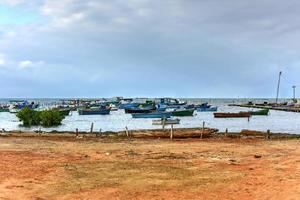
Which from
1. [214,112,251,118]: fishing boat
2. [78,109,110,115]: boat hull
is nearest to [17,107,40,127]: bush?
[214,112,251,118]: fishing boat

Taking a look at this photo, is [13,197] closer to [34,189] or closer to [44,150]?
[34,189]

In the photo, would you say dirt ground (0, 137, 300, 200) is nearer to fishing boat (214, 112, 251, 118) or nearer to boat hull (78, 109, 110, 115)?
fishing boat (214, 112, 251, 118)

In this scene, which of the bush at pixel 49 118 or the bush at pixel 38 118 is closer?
the bush at pixel 49 118

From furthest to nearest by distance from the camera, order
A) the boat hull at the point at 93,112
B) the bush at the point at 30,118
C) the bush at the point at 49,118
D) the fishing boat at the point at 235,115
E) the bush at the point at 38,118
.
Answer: the boat hull at the point at 93,112 < the fishing boat at the point at 235,115 < the bush at the point at 30,118 < the bush at the point at 38,118 < the bush at the point at 49,118

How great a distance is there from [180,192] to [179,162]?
6.67 m

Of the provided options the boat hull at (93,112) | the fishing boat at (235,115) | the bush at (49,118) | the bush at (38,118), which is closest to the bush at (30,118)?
the bush at (38,118)

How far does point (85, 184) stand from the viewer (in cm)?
1603

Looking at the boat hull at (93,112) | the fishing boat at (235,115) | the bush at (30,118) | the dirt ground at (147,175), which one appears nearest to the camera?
the dirt ground at (147,175)

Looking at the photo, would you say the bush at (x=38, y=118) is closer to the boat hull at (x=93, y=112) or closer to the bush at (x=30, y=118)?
the bush at (x=30, y=118)

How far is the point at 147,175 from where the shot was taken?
57.9ft

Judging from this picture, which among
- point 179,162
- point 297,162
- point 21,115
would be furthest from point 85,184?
point 21,115

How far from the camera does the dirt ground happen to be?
47.2ft

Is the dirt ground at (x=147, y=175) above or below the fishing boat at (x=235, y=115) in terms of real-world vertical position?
below

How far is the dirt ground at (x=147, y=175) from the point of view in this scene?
14.4 m
